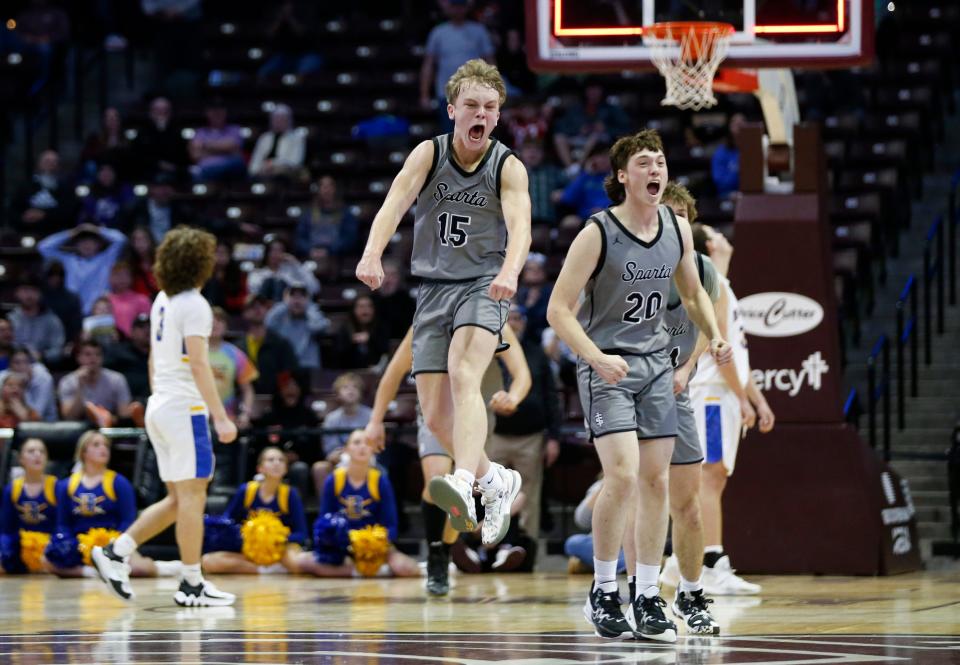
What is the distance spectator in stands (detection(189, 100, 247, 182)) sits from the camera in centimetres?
1938

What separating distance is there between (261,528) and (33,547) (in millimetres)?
1936

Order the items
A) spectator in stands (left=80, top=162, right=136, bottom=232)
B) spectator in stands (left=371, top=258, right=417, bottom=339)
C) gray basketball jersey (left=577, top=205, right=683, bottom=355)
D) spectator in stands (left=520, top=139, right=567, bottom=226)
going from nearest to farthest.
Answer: gray basketball jersey (left=577, top=205, right=683, bottom=355) < spectator in stands (left=371, top=258, right=417, bottom=339) < spectator in stands (left=520, top=139, right=567, bottom=226) < spectator in stands (left=80, top=162, right=136, bottom=232)

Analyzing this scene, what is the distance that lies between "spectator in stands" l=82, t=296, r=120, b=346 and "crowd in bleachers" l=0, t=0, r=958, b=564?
0.03 metres

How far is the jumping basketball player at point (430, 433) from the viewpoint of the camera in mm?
9891

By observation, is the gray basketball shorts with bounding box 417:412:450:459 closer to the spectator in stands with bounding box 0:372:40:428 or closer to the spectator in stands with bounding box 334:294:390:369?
the spectator in stands with bounding box 334:294:390:369

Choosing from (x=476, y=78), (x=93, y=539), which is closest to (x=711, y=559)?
(x=476, y=78)

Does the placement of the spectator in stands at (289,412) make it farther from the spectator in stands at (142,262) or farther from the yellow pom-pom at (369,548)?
the spectator in stands at (142,262)

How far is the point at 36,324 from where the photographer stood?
1625cm

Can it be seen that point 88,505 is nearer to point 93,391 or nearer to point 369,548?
point 93,391

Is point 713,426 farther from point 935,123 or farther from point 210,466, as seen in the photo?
point 935,123

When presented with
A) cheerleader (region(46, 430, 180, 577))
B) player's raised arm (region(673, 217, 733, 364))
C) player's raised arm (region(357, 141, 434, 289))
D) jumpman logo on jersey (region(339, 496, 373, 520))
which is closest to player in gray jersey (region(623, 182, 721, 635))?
player's raised arm (region(673, 217, 733, 364))

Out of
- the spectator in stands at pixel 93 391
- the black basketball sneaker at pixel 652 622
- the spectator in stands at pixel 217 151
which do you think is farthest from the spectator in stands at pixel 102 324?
the black basketball sneaker at pixel 652 622

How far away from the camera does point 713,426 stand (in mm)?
10617

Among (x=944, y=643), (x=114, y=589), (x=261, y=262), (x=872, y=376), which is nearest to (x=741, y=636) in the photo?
(x=944, y=643)
